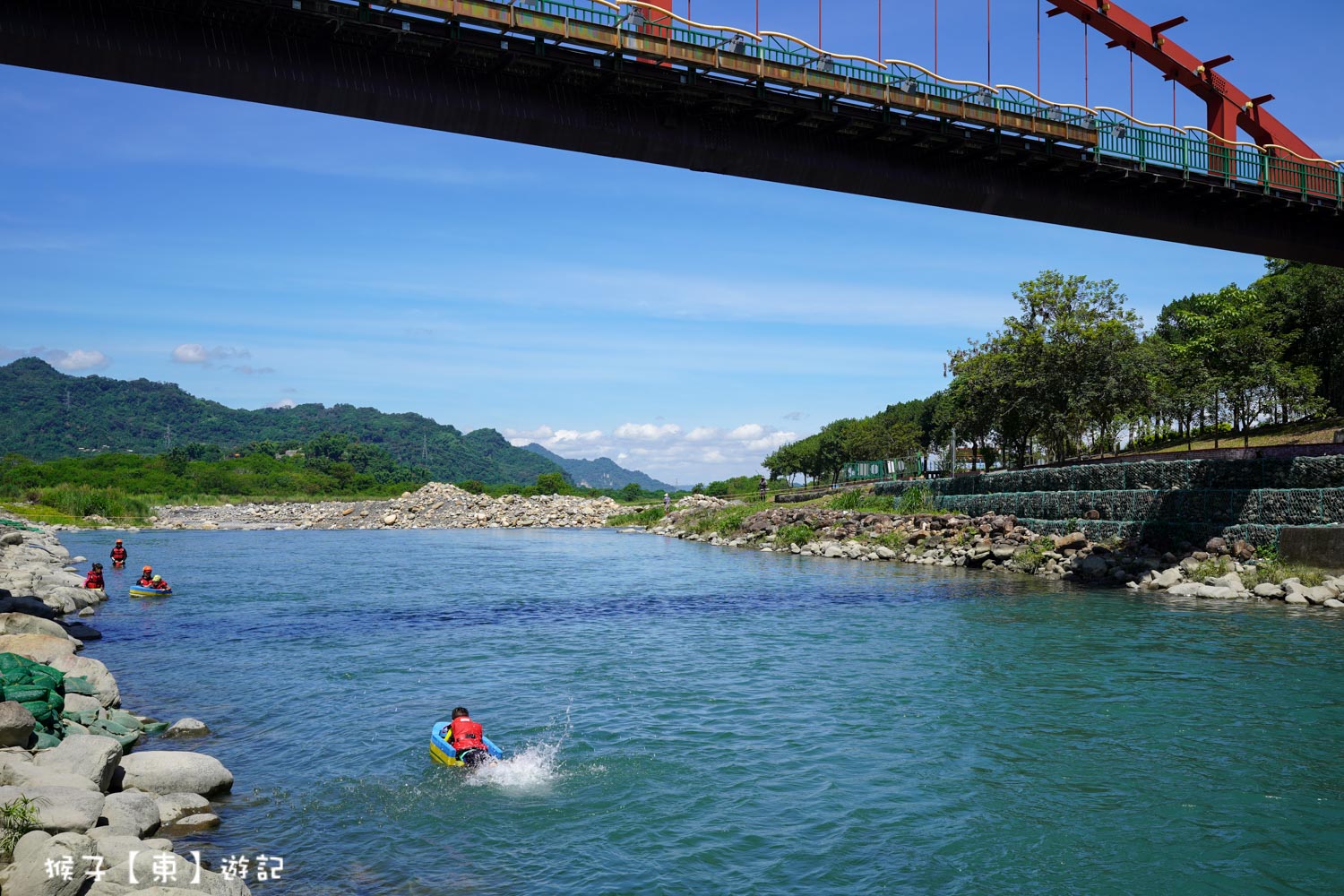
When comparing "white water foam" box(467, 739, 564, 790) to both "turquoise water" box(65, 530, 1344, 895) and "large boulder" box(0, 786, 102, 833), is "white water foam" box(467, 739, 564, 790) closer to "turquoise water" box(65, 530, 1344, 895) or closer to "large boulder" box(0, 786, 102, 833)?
"turquoise water" box(65, 530, 1344, 895)

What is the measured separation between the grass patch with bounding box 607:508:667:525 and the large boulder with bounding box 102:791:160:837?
76.3 m

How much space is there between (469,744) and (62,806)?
201 inches

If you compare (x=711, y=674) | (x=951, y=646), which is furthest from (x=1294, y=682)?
(x=711, y=674)

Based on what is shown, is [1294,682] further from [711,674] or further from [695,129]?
[695,129]

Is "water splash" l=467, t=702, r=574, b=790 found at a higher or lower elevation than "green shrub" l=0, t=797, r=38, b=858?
lower

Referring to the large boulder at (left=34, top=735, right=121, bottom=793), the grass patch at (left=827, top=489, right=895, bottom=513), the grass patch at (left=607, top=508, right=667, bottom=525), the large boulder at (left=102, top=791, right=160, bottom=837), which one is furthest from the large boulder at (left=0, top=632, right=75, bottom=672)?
the grass patch at (left=607, top=508, right=667, bottom=525)

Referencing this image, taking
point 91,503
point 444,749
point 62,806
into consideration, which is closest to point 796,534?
point 444,749

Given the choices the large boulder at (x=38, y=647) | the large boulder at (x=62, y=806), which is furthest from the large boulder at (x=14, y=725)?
the large boulder at (x=38, y=647)

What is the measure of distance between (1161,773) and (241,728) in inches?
536

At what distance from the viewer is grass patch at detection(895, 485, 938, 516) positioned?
53784mm

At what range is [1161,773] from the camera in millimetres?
12859

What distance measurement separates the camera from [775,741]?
14609 mm

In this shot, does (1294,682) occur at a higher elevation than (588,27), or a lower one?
lower

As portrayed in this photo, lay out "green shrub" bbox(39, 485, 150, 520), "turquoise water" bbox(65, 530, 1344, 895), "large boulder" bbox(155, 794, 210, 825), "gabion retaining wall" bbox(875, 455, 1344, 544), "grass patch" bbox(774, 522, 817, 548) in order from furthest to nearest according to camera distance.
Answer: "green shrub" bbox(39, 485, 150, 520), "grass patch" bbox(774, 522, 817, 548), "gabion retaining wall" bbox(875, 455, 1344, 544), "large boulder" bbox(155, 794, 210, 825), "turquoise water" bbox(65, 530, 1344, 895)
